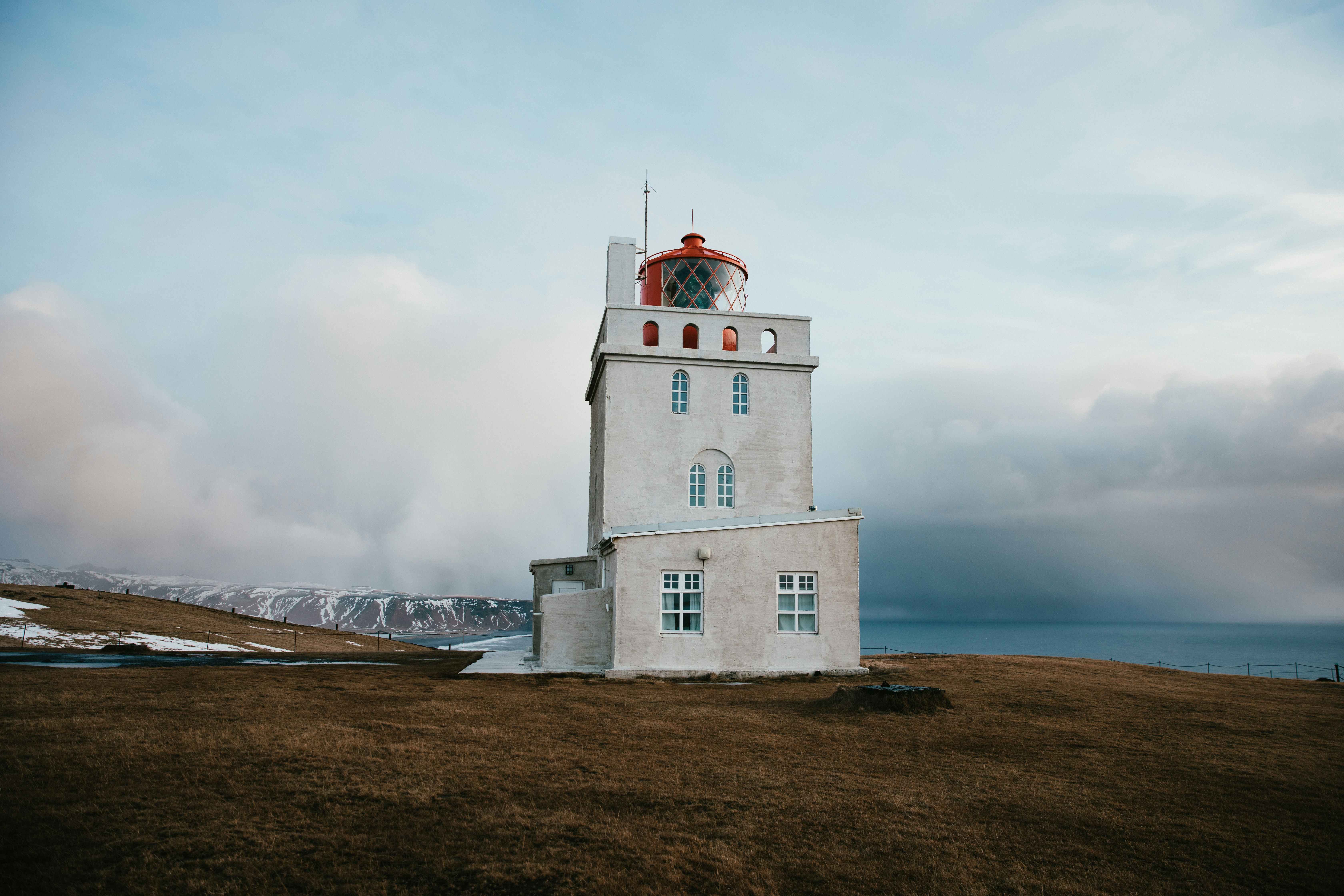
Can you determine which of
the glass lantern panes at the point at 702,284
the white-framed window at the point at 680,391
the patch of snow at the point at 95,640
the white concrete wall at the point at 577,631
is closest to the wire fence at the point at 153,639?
the patch of snow at the point at 95,640

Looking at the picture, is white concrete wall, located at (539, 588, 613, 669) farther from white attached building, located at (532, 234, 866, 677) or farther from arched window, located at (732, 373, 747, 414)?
arched window, located at (732, 373, 747, 414)

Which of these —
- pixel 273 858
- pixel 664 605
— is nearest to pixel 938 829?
pixel 273 858

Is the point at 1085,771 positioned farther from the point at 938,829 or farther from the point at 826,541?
the point at 826,541

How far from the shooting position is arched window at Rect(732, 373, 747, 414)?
25.7 meters

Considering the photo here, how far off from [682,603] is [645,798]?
11860 mm

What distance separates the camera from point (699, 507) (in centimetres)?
2491

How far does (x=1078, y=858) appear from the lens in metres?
6.27

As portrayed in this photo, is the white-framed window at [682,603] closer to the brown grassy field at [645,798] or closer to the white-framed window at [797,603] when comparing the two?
the white-framed window at [797,603]

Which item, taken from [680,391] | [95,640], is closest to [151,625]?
[95,640]

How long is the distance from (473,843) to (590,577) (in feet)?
66.5

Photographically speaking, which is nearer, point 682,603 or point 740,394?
point 682,603

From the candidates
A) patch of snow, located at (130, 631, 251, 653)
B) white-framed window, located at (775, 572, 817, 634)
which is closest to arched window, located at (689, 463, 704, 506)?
white-framed window, located at (775, 572, 817, 634)

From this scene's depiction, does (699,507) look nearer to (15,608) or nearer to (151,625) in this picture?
(151,625)

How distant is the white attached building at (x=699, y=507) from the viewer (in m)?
19.5
